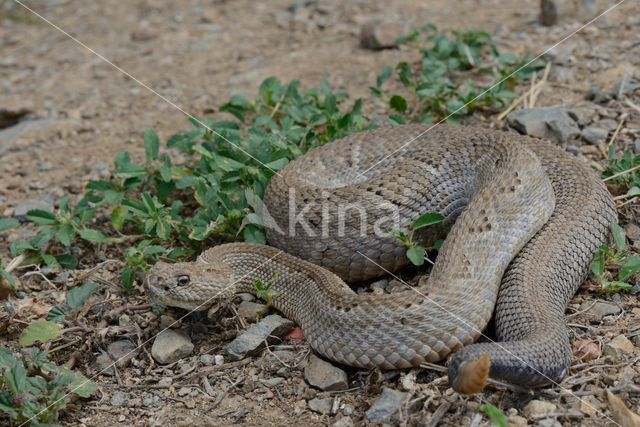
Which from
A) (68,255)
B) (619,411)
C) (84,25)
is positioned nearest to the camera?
(619,411)

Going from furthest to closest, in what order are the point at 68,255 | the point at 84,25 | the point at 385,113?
the point at 84,25, the point at 385,113, the point at 68,255

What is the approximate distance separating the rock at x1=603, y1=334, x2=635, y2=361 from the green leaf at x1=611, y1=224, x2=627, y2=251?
2.57 ft

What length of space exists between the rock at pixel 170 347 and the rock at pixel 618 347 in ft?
8.85

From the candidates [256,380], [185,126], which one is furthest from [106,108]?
[256,380]

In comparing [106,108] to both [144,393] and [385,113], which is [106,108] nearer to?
[385,113]

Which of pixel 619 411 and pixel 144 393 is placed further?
pixel 144 393

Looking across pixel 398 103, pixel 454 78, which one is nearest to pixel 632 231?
pixel 398 103

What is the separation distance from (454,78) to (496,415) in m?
4.98

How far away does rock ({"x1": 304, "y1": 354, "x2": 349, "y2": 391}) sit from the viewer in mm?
5070

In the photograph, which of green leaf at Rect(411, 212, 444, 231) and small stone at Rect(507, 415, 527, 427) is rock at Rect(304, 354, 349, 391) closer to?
small stone at Rect(507, 415, 527, 427)

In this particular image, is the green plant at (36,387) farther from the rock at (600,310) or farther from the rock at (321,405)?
the rock at (600,310)

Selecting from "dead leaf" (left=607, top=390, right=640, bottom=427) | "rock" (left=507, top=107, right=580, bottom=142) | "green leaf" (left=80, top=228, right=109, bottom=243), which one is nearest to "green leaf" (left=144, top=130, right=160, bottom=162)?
"green leaf" (left=80, top=228, right=109, bottom=243)

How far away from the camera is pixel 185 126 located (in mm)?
8711

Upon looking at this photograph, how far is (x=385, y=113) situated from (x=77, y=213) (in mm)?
3097
